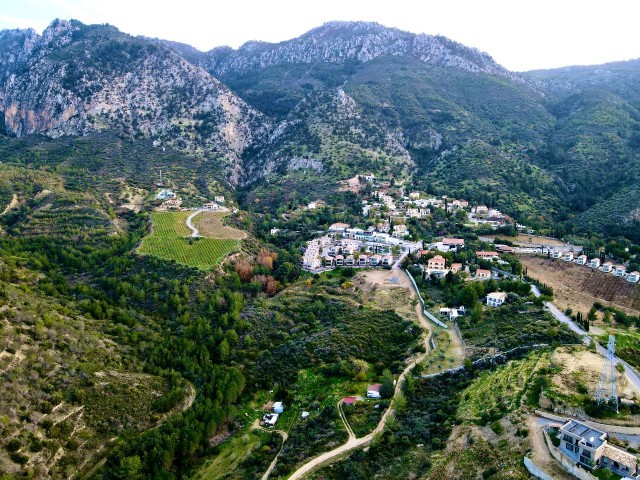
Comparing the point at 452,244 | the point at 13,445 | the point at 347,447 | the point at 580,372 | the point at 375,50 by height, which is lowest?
the point at 347,447

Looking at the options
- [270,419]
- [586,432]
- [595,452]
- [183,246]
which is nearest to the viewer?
[595,452]

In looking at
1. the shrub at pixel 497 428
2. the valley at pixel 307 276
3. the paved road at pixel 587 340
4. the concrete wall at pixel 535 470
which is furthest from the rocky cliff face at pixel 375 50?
the concrete wall at pixel 535 470

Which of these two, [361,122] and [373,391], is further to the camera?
[361,122]

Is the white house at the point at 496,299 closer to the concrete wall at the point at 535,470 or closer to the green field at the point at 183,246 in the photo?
the concrete wall at the point at 535,470

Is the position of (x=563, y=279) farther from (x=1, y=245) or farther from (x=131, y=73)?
(x=131, y=73)

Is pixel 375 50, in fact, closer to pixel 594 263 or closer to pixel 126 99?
pixel 126 99

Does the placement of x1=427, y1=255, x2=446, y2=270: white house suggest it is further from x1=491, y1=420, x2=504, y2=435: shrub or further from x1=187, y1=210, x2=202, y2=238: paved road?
x1=187, y1=210, x2=202, y2=238: paved road

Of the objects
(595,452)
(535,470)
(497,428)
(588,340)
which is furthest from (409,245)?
(595,452)

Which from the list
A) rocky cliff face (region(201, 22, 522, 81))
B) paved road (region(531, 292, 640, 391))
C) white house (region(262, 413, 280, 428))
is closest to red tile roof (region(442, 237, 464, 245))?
paved road (region(531, 292, 640, 391))
